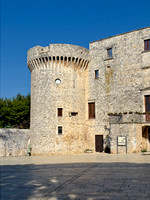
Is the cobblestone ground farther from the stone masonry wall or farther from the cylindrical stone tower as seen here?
the cylindrical stone tower

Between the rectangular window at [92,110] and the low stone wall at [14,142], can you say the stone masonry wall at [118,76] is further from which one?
the low stone wall at [14,142]

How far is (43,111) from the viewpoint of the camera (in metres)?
25.4

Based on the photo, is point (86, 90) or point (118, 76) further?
point (86, 90)

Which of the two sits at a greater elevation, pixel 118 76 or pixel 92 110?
pixel 118 76

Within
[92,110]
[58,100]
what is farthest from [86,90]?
[58,100]

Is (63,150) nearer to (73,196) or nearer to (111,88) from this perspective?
(111,88)

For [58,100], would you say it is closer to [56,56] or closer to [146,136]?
[56,56]

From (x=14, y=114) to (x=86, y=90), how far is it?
13233 millimetres

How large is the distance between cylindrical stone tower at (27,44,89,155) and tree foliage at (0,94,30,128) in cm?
983

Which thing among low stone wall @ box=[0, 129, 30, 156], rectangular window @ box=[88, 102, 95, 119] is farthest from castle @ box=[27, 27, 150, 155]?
low stone wall @ box=[0, 129, 30, 156]

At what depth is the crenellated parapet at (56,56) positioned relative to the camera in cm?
2572

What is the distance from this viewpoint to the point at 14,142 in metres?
26.1

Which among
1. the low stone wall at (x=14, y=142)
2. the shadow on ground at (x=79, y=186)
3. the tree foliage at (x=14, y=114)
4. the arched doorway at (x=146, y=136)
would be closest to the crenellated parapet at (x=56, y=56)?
the low stone wall at (x=14, y=142)

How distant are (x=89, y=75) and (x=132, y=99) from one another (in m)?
5.97
